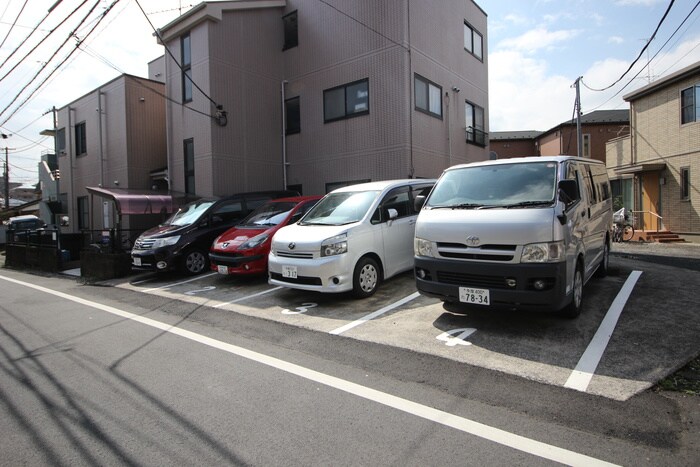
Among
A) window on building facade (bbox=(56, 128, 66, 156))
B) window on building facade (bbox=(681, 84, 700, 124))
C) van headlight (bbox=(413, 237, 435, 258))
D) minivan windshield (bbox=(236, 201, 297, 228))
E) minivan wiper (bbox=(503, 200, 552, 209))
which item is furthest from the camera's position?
window on building facade (bbox=(56, 128, 66, 156))

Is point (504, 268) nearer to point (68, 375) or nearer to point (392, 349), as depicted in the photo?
point (392, 349)

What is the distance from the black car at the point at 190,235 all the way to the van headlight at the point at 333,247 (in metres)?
4.81

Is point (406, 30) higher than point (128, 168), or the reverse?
point (406, 30)

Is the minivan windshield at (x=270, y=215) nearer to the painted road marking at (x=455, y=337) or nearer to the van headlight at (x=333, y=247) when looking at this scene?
the van headlight at (x=333, y=247)

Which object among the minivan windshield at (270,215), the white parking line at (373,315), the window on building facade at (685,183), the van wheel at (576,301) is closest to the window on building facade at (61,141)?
the minivan windshield at (270,215)

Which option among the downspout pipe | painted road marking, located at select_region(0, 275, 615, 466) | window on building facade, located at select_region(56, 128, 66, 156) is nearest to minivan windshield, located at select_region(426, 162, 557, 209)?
painted road marking, located at select_region(0, 275, 615, 466)

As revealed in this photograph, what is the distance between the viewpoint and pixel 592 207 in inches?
235

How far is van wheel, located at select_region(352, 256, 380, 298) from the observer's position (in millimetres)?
6500

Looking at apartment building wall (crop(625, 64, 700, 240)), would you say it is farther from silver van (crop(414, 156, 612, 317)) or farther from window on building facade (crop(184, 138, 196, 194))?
window on building facade (crop(184, 138, 196, 194))

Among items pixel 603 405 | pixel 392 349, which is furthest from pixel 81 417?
pixel 603 405

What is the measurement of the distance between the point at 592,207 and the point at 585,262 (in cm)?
105

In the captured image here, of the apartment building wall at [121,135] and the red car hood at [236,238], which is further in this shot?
the apartment building wall at [121,135]

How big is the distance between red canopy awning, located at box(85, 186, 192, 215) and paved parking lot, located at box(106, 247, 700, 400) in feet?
17.4

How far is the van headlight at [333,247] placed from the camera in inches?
249
